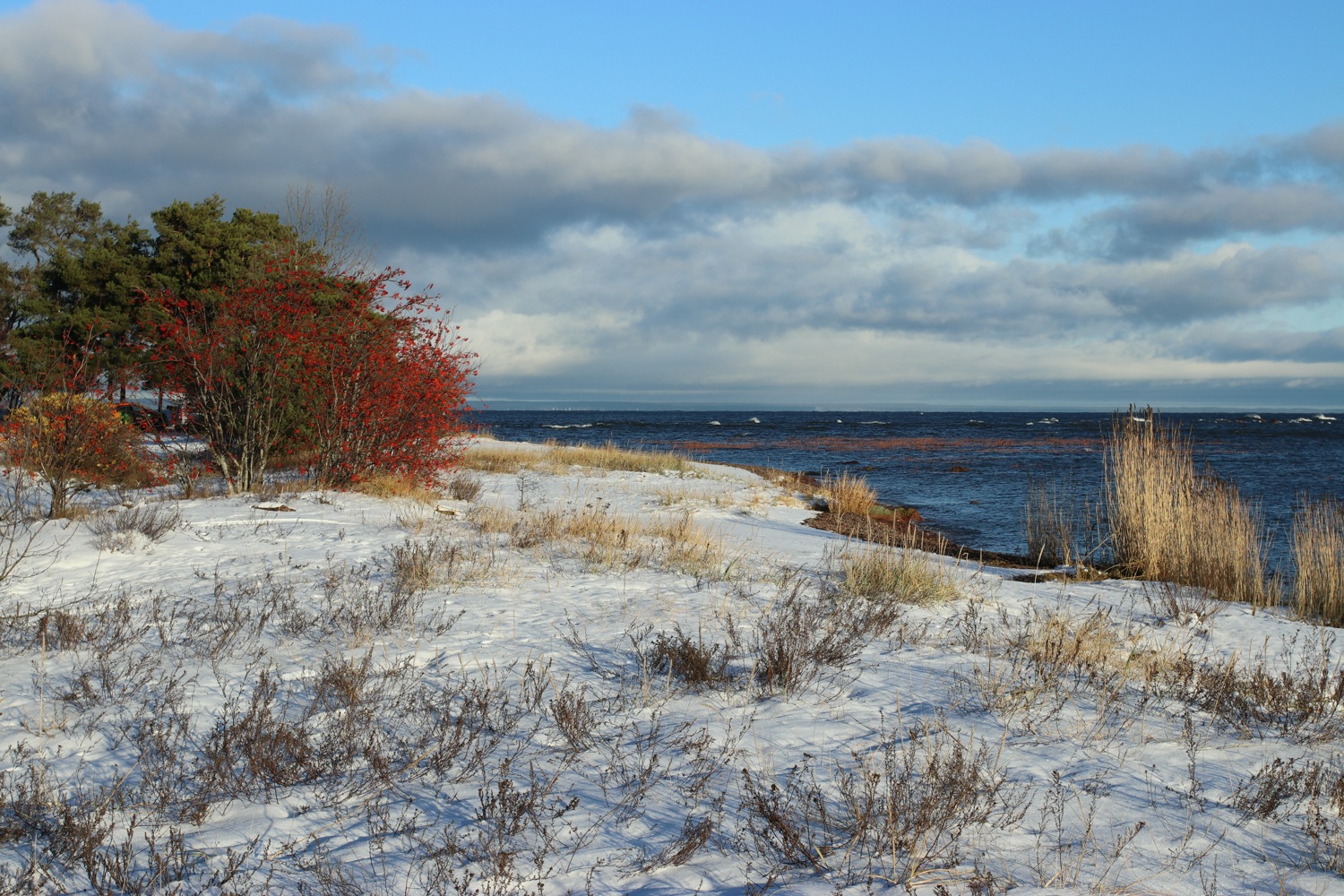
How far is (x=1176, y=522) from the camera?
9336 mm

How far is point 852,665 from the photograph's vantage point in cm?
495

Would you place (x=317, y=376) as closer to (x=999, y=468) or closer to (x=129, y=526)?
(x=129, y=526)

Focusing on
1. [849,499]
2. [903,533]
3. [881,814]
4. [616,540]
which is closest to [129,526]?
[616,540]

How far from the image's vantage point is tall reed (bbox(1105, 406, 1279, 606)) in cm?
844

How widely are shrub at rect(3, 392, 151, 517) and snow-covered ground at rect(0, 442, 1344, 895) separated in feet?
10.0

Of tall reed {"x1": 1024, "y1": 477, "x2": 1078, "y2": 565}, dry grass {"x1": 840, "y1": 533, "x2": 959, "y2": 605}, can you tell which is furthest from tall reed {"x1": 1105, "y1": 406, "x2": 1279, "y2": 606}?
dry grass {"x1": 840, "y1": 533, "x2": 959, "y2": 605}

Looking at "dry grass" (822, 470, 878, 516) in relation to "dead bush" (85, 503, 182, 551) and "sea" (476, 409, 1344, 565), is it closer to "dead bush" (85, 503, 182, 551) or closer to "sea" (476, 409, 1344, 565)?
"sea" (476, 409, 1344, 565)

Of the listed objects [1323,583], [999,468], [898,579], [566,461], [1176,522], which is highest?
[566,461]

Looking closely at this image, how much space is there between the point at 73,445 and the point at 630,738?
344 inches

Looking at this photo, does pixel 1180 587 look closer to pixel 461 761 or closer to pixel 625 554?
pixel 625 554

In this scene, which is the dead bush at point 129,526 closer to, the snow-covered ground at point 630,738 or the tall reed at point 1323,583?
the snow-covered ground at point 630,738

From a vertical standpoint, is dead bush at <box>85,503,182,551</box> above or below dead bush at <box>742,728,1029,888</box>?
above

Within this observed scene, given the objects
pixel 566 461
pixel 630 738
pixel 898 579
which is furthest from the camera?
pixel 566 461

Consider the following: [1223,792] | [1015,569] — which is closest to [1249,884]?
[1223,792]
